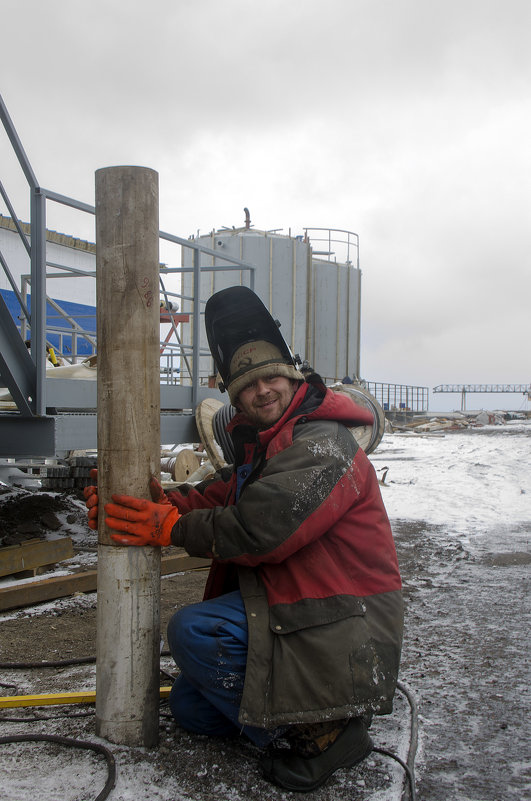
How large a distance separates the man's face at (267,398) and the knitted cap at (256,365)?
0.08ft

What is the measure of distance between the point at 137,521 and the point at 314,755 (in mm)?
1031

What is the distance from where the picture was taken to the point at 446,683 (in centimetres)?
333

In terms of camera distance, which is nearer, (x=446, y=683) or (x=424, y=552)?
(x=446, y=683)

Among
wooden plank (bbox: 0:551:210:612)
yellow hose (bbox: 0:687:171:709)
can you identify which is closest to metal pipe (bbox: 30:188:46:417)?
wooden plank (bbox: 0:551:210:612)

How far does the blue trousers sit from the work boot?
9 centimetres

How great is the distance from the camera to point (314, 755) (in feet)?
7.72

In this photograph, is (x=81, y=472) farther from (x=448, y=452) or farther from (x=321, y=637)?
(x=448, y=452)

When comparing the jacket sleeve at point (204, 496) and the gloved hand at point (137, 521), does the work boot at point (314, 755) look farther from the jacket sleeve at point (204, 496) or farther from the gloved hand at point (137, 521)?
the jacket sleeve at point (204, 496)

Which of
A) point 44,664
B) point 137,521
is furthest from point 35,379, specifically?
point 137,521

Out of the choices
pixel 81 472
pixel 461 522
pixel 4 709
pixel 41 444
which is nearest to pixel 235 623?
pixel 4 709

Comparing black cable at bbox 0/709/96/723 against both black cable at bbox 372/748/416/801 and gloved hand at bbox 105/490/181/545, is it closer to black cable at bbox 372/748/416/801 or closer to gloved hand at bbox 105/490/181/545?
gloved hand at bbox 105/490/181/545

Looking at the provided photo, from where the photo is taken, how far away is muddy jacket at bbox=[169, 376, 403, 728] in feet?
7.55

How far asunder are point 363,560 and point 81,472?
7.32m

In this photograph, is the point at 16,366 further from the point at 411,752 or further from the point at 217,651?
the point at 411,752
